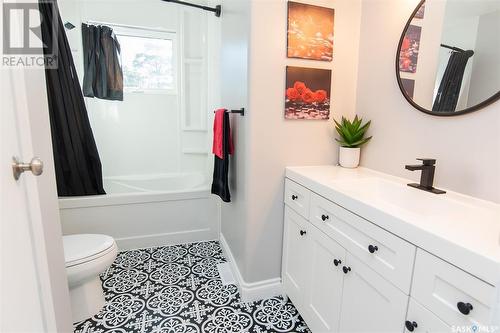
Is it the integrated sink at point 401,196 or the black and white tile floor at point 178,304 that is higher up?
the integrated sink at point 401,196

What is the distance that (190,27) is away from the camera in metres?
2.94

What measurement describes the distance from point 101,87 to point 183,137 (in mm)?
981

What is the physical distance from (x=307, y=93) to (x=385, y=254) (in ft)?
3.35

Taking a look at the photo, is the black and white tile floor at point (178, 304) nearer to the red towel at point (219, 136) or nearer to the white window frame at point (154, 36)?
the red towel at point (219, 136)

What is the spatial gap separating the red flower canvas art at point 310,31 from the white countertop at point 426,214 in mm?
691

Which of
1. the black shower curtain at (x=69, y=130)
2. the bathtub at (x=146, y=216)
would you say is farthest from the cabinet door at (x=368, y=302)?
the black shower curtain at (x=69, y=130)

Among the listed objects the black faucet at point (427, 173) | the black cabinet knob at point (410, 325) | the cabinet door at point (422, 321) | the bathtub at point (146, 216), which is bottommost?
the bathtub at point (146, 216)

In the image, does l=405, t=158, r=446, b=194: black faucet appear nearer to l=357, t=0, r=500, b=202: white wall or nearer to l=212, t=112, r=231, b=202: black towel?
l=357, t=0, r=500, b=202: white wall

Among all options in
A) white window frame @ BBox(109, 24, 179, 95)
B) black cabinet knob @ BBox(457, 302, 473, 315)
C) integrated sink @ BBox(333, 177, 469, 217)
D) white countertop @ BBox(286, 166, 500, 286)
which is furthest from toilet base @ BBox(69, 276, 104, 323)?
white window frame @ BBox(109, 24, 179, 95)

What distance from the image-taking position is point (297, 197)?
A: 1513 mm

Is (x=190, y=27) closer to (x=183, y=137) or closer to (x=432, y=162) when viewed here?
(x=183, y=137)

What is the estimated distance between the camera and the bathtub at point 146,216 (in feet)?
7.00

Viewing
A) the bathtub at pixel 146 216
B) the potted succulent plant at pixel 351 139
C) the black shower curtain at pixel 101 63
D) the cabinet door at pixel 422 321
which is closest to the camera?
the cabinet door at pixel 422 321

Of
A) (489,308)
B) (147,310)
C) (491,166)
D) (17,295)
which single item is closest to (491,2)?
(491,166)
